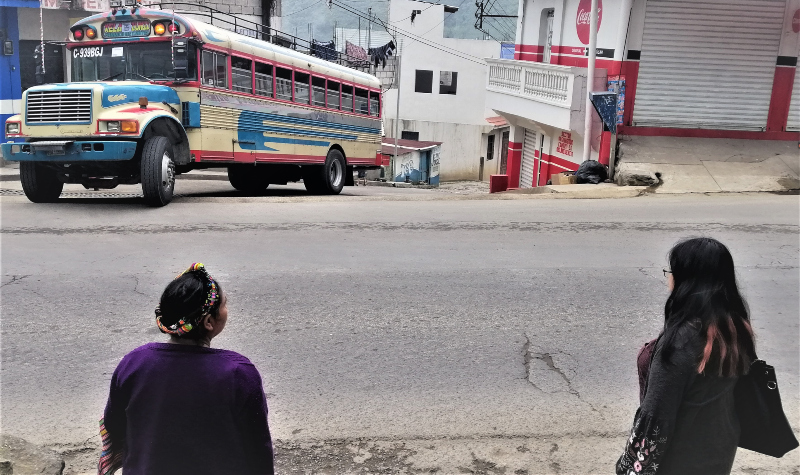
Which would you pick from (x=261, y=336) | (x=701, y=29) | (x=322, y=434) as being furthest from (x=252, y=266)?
(x=701, y=29)

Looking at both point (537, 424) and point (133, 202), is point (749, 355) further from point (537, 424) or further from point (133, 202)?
point (133, 202)

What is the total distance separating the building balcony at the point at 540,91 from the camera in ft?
60.4

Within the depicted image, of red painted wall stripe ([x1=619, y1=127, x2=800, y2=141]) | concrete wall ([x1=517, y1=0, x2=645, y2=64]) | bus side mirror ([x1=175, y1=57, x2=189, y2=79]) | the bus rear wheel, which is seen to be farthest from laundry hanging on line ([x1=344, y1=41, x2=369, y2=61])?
bus side mirror ([x1=175, y1=57, x2=189, y2=79])

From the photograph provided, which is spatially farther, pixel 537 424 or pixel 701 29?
pixel 701 29

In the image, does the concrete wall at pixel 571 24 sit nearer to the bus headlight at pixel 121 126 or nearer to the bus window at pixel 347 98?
the bus window at pixel 347 98

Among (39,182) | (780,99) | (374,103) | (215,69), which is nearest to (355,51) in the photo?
Answer: (374,103)

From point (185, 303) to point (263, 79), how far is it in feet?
39.7

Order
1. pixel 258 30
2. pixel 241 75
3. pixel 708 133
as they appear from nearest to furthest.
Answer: pixel 241 75
pixel 708 133
pixel 258 30

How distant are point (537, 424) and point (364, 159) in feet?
45.7

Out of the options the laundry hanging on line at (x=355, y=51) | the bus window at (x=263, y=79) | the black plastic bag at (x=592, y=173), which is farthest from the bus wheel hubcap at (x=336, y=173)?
the laundry hanging on line at (x=355, y=51)

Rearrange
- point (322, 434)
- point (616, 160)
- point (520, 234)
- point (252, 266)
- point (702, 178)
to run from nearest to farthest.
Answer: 1. point (322, 434)
2. point (252, 266)
3. point (520, 234)
4. point (702, 178)
5. point (616, 160)

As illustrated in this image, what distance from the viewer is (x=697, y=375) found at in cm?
268

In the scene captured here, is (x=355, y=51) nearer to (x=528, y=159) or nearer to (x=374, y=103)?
(x=528, y=159)

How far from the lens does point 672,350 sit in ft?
8.80
